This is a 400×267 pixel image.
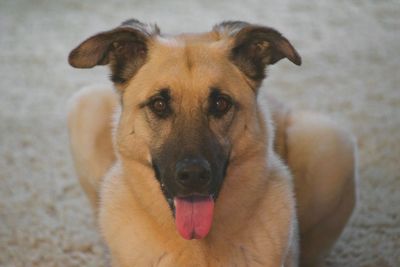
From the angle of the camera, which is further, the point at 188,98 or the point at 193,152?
A: the point at 188,98

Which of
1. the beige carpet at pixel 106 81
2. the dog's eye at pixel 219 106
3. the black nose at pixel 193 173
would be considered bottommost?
the beige carpet at pixel 106 81

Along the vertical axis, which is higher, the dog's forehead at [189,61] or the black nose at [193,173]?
the dog's forehead at [189,61]

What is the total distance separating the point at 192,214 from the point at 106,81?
8.40ft

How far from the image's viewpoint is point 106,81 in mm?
4730

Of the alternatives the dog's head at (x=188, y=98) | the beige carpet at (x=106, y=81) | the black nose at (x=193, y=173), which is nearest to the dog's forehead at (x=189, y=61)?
the dog's head at (x=188, y=98)

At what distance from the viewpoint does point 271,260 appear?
8.37 feet

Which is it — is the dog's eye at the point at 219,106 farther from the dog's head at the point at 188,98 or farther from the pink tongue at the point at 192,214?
the pink tongue at the point at 192,214

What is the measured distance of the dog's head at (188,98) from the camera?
91.4 inches

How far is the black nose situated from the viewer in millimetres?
2203

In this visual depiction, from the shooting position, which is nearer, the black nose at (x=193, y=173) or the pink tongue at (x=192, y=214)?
the black nose at (x=193, y=173)

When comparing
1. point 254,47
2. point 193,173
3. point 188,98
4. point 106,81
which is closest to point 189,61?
point 188,98

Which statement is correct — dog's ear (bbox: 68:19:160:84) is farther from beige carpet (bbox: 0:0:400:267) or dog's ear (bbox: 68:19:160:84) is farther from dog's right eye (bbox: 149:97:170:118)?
beige carpet (bbox: 0:0:400:267)

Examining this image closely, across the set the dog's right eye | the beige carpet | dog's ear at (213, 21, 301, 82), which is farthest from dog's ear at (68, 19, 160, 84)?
the beige carpet

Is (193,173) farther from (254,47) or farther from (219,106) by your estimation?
(254,47)
